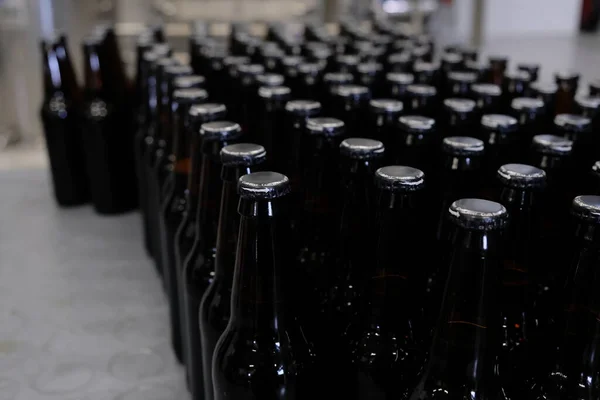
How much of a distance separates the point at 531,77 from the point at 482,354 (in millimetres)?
627

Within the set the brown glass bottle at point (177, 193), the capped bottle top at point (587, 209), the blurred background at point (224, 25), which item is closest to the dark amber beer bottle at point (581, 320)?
the capped bottle top at point (587, 209)

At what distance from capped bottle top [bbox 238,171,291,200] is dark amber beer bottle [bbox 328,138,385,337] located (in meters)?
0.08

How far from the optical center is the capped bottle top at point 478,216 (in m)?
0.34

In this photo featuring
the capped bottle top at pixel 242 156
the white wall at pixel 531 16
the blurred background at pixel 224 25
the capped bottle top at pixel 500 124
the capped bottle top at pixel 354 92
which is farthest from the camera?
the white wall at pixel 531 16

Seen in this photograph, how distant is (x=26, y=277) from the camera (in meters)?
0.87

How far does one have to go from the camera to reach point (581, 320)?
0.36 meters

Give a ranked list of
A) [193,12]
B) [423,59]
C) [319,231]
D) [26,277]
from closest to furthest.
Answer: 1. [319,231]
2. [26,277]
3. [423,59]
4. [193,12]

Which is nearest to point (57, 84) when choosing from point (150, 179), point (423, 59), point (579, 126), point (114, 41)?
point (114, 41)

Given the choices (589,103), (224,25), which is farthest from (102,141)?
(224,25)

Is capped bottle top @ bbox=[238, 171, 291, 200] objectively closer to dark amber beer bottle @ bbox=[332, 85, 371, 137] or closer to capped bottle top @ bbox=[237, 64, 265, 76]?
dark amber beer bottle @ bbox=[332, 85, 371, 137]

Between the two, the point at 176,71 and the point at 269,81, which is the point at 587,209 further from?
the point at 176,71

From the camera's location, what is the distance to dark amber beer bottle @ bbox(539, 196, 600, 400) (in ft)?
1.17

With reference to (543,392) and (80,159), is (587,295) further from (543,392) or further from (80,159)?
(80,159)

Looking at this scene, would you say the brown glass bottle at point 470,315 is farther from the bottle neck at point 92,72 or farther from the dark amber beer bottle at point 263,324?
the bottle neck at point 92,72
